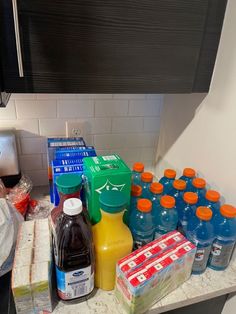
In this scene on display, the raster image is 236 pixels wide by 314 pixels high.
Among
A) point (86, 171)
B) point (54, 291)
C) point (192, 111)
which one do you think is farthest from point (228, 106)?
point (54, 291)

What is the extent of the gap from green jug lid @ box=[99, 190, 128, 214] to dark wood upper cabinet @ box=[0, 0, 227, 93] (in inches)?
10.8

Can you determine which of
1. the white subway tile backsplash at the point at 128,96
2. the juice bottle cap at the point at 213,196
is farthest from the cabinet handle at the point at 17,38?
the juice bottle cap at the point at 213,196

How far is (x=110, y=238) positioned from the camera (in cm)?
59

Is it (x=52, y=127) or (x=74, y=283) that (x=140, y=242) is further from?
(x=52, y=127)

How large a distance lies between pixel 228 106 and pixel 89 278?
58 cm

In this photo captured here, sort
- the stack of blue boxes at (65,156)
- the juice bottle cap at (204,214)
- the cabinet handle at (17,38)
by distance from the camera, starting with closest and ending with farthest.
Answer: the cabinet handle at (17,38) → the juice bottle cap at (204,214) → the stack of blue boxes at (65,156)

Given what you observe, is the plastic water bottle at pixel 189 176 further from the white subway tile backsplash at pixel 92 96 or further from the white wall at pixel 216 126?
the white subway tile backsplash at pixel 92 96

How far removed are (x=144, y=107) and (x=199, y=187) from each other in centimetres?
45

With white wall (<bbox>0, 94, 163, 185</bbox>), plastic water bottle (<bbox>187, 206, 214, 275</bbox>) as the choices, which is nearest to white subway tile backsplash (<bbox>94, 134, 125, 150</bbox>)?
white wall (<bbox>0, 94, 163, 185</bbox>)

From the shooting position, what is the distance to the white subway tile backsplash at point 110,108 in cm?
101

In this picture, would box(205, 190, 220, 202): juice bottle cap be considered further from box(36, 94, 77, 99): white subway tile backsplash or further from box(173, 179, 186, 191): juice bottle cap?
box(36, 94, 77, 99): white subway tile backsplash

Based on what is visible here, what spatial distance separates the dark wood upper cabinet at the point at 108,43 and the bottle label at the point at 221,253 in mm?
440

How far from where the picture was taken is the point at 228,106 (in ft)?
2.33

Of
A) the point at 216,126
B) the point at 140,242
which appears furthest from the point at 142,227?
the point at 216,126
